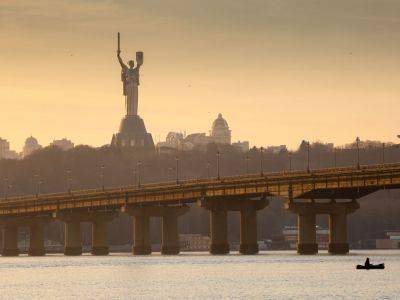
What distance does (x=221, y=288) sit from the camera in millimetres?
147000

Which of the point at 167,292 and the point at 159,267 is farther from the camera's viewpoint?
the point at 159,267

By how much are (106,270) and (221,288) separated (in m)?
47.1

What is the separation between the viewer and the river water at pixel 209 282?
455ft

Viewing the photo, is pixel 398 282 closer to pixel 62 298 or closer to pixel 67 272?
pixel 62 298

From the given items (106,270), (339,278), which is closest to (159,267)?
(106,270)

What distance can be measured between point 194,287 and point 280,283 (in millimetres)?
10231

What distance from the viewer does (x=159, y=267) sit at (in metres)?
198

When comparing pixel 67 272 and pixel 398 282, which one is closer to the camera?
pixel 398 282

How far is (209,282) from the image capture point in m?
157

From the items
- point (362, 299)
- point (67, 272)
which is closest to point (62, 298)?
point (362, 299)

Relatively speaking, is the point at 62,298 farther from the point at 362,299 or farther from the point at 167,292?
the point at 362,299

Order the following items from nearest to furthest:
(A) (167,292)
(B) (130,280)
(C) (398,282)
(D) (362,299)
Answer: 1. (D) (362,299)
2. (A) (167,292)
3. (C) (398,282)
4. (B) (130,280)

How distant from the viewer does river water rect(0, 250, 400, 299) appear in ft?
455

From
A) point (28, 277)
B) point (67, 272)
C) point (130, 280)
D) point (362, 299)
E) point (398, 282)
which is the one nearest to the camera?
point (362, 299)
